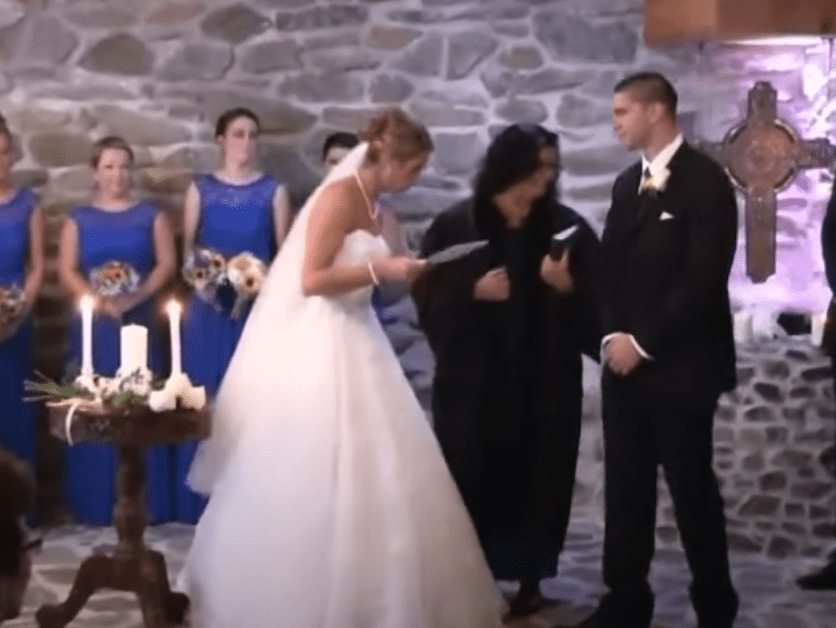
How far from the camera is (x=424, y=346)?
6.23 meters

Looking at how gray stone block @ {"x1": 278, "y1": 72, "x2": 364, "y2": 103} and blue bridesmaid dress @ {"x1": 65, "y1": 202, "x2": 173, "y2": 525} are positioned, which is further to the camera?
gray stone block @ {"x1": 278, "y1": 72, "x2": 364, "y2": 103}

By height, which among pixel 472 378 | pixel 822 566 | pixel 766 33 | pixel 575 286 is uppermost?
pixel 766 33

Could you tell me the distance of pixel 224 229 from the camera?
5840 mm

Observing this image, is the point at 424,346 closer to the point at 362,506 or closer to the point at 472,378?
the point at 472,378

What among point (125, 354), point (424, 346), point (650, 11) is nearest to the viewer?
point (125, 354)

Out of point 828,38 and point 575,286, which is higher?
point 828,38

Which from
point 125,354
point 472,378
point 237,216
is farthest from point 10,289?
point 472,378

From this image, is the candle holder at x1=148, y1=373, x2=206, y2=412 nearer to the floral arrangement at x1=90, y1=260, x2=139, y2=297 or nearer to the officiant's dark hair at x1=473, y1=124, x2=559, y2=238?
the officiant's dark hair at x1=473, y1=124, x2=559, y2=238

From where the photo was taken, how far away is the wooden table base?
4.21 m

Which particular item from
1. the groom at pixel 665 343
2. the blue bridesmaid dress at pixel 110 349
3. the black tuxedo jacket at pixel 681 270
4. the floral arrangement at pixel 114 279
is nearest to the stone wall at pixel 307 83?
the blue bridesmaid dress at pixel 110 349

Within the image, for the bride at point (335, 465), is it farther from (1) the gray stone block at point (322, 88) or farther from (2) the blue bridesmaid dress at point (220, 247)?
(1) the gray stone block at point (322, 88)

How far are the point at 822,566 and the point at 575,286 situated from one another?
1.58 meters

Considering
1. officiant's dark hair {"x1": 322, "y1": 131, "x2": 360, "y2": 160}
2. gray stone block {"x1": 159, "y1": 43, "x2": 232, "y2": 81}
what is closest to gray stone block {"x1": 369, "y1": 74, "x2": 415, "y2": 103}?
officiant's dark hair {"x1": 322, "y1": 131, "x2": 360, "y2": 160}

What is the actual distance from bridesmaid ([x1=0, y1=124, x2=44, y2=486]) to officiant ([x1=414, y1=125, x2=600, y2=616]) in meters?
1.97
